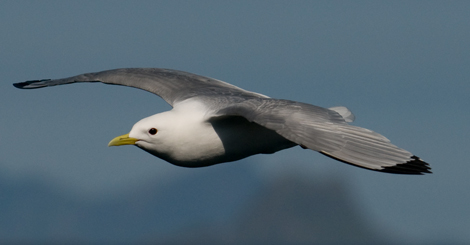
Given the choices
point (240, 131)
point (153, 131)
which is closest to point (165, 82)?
point (153, 131)

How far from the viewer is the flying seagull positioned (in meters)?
9.75

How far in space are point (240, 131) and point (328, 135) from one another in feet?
6.88

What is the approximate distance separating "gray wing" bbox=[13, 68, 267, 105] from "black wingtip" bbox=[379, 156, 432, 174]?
15.6ft

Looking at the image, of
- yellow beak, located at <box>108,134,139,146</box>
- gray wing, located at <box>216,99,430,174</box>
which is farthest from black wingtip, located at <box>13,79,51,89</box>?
gray wing, located at <box>216,99,430,174</box>

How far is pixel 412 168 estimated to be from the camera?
31.0 ft

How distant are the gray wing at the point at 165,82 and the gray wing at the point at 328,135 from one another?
271 centimetres

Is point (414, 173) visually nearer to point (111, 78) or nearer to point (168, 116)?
point (168, 116)

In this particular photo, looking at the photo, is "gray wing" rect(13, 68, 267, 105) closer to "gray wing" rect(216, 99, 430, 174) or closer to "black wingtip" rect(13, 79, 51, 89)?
"black wingtip" rect(13, 79, 51, 89)

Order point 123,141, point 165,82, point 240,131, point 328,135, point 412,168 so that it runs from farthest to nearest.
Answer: point 165,82 < point 240,131 < point 123,141 < point 328,135 < point 412,168

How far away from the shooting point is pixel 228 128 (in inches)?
467

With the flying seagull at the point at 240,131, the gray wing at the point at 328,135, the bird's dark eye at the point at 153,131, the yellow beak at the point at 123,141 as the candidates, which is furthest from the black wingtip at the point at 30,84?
the gray wing at the point at 328,135

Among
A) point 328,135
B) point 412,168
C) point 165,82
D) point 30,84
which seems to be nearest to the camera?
point 412,168

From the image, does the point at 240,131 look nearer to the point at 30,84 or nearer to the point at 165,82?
the point at 165,82

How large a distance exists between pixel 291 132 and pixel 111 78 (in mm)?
6183
